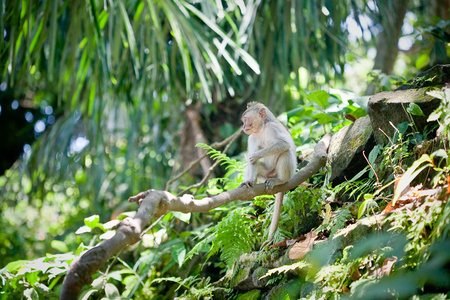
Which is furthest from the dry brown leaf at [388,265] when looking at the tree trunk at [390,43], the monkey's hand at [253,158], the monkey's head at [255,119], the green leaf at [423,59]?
the tree trunk at [390,43]

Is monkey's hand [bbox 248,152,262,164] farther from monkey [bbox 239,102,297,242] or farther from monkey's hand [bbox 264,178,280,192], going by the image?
monkey's hand [bbox 264,178,280,192]

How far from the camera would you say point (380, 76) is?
461 centimetres

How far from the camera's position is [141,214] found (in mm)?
2186

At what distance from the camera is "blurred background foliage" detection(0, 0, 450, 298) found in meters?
Answer: 3.68

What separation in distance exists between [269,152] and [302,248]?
A: 34.8 inches

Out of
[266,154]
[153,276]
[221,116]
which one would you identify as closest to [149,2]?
[266,154]

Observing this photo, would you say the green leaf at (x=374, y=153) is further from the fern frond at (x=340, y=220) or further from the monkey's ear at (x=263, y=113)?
the monkey's ear at (x=263, y=113)

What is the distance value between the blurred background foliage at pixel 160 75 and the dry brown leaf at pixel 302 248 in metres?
1.40

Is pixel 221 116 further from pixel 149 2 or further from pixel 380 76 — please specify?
pixel 149 2

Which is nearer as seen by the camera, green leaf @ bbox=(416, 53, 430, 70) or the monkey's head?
the monkey's head

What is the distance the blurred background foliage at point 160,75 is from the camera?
368 centimetres

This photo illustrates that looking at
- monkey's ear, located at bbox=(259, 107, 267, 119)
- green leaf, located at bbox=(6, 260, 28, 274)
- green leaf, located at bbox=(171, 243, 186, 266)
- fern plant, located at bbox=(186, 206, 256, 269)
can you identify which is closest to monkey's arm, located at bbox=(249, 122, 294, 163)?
monkey's ear, located at bbox=(259, 107, 267, 119)

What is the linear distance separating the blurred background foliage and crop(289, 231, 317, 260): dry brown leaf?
1.40 meters

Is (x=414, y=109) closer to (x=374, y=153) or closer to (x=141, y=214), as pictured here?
(x=374, y=153)
